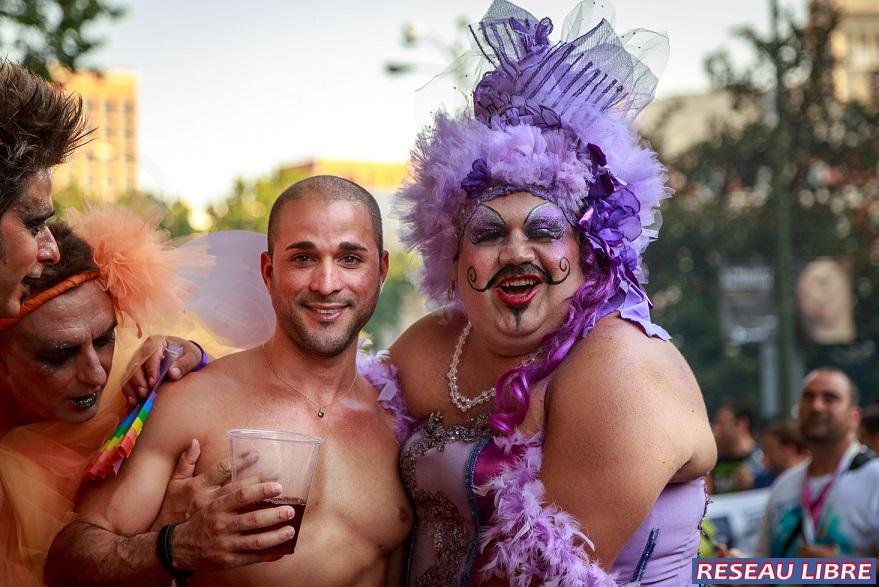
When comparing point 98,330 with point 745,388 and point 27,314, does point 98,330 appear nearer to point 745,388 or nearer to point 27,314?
point 27,314

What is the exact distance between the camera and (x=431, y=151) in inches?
130

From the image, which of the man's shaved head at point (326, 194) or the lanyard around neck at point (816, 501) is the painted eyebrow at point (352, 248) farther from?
the lanyard around neck at point (816, 501)

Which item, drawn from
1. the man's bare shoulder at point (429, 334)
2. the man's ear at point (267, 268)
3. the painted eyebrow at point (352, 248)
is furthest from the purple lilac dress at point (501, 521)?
the man's ear at point (267, 268)

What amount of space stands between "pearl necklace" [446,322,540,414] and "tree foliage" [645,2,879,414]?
54.6 feet

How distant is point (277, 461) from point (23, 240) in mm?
947

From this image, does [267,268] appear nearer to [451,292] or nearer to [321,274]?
[321,274]

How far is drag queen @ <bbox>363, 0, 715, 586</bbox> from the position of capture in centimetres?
276

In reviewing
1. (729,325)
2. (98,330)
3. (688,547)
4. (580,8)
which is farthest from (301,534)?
(729,325)

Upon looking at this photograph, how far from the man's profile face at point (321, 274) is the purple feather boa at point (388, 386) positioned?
305 millimetres

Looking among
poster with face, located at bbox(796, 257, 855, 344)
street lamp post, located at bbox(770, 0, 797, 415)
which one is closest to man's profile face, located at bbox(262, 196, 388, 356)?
street lamp post, located at bbox(770, 0, 797, 415)

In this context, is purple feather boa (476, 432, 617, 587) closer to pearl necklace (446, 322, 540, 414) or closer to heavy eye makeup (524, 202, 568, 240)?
pearl necklace (446, 322, 540, 414)

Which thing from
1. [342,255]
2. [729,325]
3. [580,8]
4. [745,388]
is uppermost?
[580,8]

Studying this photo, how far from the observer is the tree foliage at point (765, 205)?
1972 centimetres

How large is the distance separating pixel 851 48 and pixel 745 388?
2851cm
